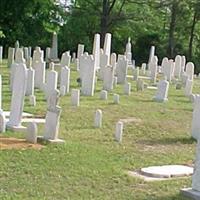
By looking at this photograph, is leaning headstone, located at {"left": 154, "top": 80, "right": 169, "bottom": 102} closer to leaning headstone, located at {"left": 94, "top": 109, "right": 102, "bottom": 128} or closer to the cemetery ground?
the cemetery ground

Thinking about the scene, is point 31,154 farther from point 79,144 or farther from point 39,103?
point 39,103

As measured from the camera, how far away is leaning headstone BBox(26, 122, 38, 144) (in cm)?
959

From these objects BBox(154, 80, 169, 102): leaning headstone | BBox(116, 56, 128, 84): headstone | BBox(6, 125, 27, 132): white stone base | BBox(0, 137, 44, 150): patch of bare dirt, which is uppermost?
BBox(116, 56, 128, 84): headstone

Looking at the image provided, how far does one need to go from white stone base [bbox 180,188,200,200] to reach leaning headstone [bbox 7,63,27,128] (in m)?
4.21

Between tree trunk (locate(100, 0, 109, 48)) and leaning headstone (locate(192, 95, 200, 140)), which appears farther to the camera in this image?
tree trunk (locate(100, 0, 109, 48))

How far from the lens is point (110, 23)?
38.5 meters

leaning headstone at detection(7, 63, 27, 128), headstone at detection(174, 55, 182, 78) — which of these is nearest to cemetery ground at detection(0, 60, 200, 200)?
leaning headstone at detection(7, 63, 27, 128)

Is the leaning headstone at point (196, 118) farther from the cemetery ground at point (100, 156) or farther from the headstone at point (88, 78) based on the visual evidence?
the headstone at point (88, 78)

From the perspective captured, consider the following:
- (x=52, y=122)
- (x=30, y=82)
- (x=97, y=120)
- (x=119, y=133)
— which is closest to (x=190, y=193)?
(x=52, y=122)

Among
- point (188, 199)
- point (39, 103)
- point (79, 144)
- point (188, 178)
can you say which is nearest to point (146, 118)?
point (39, 103)

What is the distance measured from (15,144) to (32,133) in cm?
33

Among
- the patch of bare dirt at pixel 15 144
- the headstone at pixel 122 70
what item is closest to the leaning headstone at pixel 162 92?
the headstone at pixel 122 70

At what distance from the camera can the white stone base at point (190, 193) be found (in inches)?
291

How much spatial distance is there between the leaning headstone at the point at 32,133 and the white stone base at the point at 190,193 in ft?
9.60
